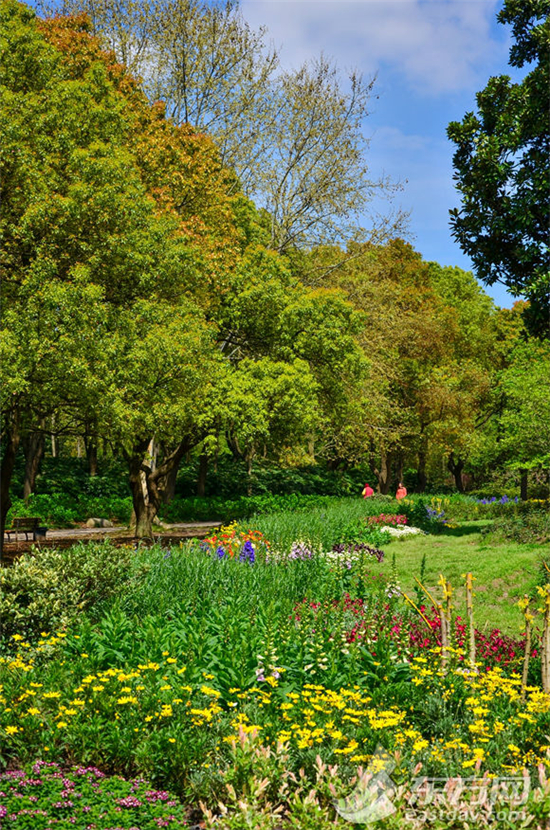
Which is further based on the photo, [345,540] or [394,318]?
[394,318]

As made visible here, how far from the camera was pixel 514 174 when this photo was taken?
13.7m

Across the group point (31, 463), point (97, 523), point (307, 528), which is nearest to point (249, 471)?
point (97, 523)

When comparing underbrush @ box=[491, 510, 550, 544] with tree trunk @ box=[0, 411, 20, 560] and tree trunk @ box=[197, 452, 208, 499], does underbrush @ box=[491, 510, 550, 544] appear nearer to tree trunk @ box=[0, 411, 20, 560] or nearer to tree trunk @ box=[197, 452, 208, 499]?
tree trunk @ box=[0, 411, 20, 560]

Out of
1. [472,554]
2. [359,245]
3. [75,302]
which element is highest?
[359,245]

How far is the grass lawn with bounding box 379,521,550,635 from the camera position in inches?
359

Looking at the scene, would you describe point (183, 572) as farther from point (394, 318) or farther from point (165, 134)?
point (394, 318)

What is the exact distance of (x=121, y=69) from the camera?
17.6m

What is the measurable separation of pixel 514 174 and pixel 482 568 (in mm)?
7948

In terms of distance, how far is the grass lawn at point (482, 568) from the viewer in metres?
9.12

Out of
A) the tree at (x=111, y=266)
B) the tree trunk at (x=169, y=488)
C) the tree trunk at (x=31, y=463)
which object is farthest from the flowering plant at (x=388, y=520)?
the tree trunk at (x=31, y=463)

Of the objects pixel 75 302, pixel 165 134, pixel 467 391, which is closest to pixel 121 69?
pixel 165 134

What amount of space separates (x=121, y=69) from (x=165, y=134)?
1.91 m

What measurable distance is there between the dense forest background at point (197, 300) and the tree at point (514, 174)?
40.6 inches

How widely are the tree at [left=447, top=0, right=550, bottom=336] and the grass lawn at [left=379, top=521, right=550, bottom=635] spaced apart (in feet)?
15.3
